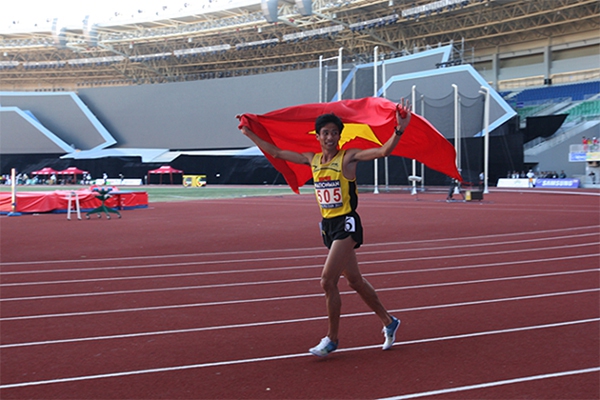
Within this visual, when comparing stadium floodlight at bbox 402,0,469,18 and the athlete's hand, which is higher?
stadium floodlight at bbox 402,0,469,18

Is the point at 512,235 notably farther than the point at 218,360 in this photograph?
Yes

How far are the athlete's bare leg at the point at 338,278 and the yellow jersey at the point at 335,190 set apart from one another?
24 centimetres

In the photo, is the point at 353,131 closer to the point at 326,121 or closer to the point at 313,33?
the point at 326,121

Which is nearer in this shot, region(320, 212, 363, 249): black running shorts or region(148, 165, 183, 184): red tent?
region(320, 212, 363, 249): black running shorts

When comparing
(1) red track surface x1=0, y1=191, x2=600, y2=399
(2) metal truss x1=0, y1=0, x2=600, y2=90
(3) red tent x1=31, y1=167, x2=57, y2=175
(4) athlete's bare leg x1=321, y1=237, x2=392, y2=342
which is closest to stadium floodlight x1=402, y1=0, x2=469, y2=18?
(2) metal truss x1=0, y1=0, x2=600, y2=90

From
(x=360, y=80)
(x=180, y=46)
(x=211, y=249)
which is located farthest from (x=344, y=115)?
(x=180, y=46)

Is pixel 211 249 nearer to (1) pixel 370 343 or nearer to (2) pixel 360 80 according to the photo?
(1) pixel 370 343

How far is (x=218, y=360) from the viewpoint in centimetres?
437

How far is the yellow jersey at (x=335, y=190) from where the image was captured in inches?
171

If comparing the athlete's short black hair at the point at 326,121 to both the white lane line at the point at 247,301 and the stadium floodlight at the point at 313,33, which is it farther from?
the stadium floodlight at the point at 313,33

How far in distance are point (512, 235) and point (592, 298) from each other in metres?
6.14

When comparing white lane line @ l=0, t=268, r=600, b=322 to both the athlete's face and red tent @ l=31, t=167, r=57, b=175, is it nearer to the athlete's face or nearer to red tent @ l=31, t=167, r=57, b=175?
the athlete's face

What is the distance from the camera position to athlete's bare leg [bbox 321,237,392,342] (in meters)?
4.27

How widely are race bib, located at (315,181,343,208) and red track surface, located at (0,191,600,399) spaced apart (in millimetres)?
1197
